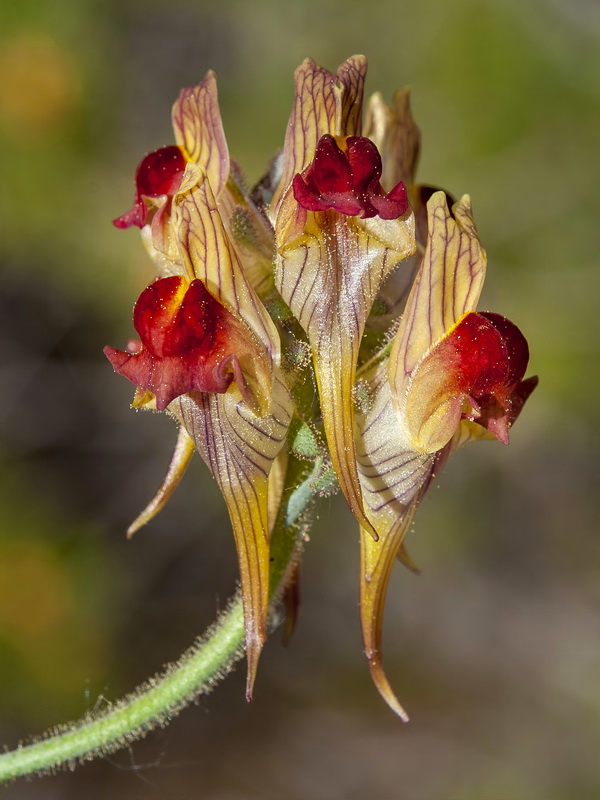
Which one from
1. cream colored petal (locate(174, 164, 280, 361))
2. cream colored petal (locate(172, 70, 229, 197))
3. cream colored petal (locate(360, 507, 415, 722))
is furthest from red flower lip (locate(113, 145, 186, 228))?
cream colored petal (locate(360, 507, 415, 722))

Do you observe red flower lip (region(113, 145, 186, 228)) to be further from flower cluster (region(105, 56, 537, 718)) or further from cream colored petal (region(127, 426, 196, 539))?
cream colored petal (region(127, 426, 196, 539))

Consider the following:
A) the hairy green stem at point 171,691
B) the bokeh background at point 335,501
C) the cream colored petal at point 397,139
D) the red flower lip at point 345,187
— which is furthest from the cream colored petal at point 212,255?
the bokeh background at point 335,501

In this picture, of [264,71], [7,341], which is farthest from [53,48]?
[7,341]

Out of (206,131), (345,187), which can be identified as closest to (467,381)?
(345,187)

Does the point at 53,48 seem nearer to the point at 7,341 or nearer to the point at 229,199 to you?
the point at 7,341

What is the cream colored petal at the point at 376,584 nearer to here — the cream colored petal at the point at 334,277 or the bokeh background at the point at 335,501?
the cream colored petal at the point at 334,277
